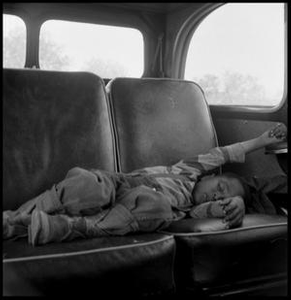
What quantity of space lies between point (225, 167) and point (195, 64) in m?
0.89

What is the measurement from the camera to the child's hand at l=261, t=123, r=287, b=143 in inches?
81.0

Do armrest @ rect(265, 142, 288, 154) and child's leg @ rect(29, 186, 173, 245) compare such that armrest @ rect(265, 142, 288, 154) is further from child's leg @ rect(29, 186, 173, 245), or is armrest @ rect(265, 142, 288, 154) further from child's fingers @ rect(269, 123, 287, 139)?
child's leg @ rect(29, 186, 173, 245)

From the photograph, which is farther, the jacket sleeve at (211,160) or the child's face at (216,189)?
the jacket sleeve at (211,160)

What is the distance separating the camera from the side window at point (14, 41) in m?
2.35

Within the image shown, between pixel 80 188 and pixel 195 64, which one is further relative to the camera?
pixel 195 64

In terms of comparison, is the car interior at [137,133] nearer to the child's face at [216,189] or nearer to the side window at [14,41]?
the side window at [14,41]

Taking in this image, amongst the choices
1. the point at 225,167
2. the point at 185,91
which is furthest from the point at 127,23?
the point at 225,167

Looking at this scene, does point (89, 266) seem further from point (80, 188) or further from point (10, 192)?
point (10, 192)

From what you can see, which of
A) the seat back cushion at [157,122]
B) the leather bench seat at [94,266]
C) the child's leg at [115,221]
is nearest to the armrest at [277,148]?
the seat back cushion at [157,122]

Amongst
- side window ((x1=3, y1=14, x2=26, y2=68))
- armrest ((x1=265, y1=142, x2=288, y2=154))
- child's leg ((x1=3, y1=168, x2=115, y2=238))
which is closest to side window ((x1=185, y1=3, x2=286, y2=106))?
armrest ((x1=265, y1=142, x2=288, y2=154))

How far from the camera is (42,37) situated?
245 cm

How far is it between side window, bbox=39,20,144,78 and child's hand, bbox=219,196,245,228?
1.25 meters

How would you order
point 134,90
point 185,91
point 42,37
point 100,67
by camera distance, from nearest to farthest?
point 134,90 → point 185,91 → point 42,37 → point 100,67

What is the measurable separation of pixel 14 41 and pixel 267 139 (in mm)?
1376
